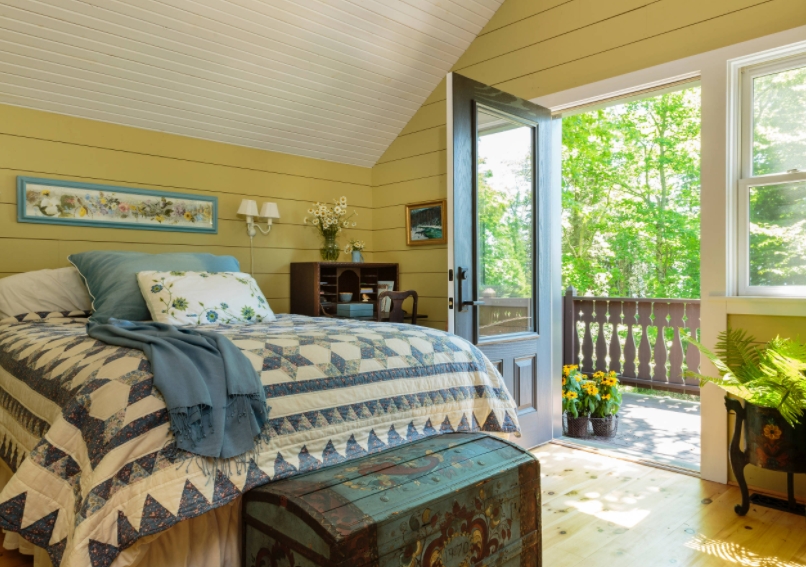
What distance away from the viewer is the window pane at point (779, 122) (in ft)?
8.81

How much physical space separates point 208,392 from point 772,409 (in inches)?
87.3

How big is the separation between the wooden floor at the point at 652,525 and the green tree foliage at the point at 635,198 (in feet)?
17.4

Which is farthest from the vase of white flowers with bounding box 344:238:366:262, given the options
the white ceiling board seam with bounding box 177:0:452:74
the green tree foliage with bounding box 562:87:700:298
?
the green tree foliage with bounding box 562:87:700:298

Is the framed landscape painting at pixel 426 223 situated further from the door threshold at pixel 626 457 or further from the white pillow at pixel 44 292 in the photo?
the white pillow at pixel 44 292

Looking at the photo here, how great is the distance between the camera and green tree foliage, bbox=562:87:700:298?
7492mm

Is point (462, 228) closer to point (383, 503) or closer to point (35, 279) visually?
point (383, 503)

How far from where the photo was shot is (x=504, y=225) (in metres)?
3.29

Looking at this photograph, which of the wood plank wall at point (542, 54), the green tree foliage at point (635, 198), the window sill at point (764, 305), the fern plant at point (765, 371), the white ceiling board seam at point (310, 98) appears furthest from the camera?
the green tree foliage at point (635, 198)

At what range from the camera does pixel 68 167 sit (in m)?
3.35

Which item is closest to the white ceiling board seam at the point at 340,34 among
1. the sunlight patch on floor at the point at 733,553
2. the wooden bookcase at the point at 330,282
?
the wooden bookcase at the point at 330,282

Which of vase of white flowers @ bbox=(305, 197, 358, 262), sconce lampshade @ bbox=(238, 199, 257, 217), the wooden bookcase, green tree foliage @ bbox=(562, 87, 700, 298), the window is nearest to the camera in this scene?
the window

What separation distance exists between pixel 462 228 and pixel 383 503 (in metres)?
1.80

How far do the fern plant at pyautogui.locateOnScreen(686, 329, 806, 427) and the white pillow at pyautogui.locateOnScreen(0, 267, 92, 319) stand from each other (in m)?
3.05

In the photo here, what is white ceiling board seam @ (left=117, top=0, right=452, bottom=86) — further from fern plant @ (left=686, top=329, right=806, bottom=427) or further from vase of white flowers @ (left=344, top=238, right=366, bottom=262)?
fern plant @ (left=686, top=329, right=806, bottom=427)
